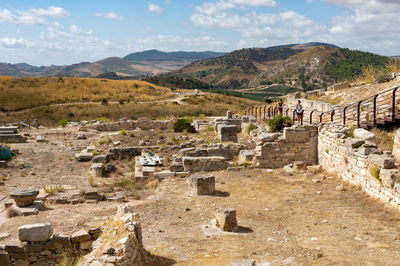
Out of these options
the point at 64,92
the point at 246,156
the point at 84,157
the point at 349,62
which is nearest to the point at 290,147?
the point at 246,156

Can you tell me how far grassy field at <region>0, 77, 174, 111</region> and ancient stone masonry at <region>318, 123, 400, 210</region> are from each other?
39.8 metres

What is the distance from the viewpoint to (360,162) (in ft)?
34.9

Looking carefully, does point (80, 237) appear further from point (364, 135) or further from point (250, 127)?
point (250, 127)

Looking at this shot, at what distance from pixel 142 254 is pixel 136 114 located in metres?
→ 37.4

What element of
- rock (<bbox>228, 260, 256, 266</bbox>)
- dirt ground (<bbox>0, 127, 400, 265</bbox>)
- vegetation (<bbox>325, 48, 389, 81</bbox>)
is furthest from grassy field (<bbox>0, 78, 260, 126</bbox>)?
vegetation (<bbox>325, 48, 389, 81</bbox>)

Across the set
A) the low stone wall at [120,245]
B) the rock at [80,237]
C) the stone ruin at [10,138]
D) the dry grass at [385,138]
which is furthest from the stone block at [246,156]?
the stone ruin at [10,138]

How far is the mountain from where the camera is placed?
98.9 m

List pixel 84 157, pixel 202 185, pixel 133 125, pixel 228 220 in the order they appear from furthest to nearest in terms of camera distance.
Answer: pixel 133 125
pixel 84 157
pixel 202 185
pixel 228 220

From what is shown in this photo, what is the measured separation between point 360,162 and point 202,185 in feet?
15.5

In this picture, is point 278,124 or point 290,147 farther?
point 278,124

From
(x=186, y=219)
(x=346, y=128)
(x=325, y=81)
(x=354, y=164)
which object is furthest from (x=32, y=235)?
(x=325, y=81)

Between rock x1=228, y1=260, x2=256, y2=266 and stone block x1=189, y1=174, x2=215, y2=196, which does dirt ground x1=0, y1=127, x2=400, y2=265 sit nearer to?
stone block x1=189, y1=174, x2=215, y2=196

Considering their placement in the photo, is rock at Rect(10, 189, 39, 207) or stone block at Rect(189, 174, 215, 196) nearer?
rock at Rect(10, 189, 39, 207)

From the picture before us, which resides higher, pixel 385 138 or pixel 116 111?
pixel 385 138
